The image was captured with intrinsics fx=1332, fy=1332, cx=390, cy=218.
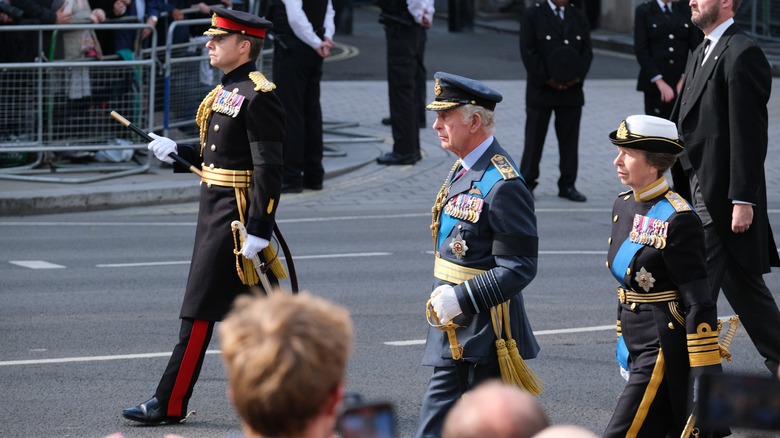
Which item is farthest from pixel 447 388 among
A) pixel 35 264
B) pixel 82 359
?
pixel 35 264

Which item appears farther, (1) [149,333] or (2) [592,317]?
(2) [592,317]

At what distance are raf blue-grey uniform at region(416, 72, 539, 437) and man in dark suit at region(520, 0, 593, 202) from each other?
26.9ft

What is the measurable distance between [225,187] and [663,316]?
236cm

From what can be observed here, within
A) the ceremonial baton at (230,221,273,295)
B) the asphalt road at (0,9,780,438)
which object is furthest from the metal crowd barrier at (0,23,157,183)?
the ceremonial baton at (230,221,273,295)

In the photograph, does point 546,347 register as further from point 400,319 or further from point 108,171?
point 108,171

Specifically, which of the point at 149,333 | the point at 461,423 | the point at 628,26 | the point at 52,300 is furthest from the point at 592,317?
the point at 628,26

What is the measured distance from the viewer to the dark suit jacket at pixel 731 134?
659cm

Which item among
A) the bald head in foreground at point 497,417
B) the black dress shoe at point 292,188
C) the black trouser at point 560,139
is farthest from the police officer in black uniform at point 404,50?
the bald head in foreground at point 497,417

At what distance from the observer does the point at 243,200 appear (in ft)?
21.3

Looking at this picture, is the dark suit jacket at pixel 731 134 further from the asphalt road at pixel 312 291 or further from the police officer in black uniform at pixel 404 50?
the police officer in black uniform at pixel 404 50

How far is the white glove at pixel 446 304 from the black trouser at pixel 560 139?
340 inches

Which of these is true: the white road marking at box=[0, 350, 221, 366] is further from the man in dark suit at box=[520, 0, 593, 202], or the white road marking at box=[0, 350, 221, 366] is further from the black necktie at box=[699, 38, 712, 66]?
the man in dark suit at box=[520, 0, 593, 202]

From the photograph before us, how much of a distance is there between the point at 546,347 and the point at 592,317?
2.79 ft

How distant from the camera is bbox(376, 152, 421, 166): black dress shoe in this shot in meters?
15.8
